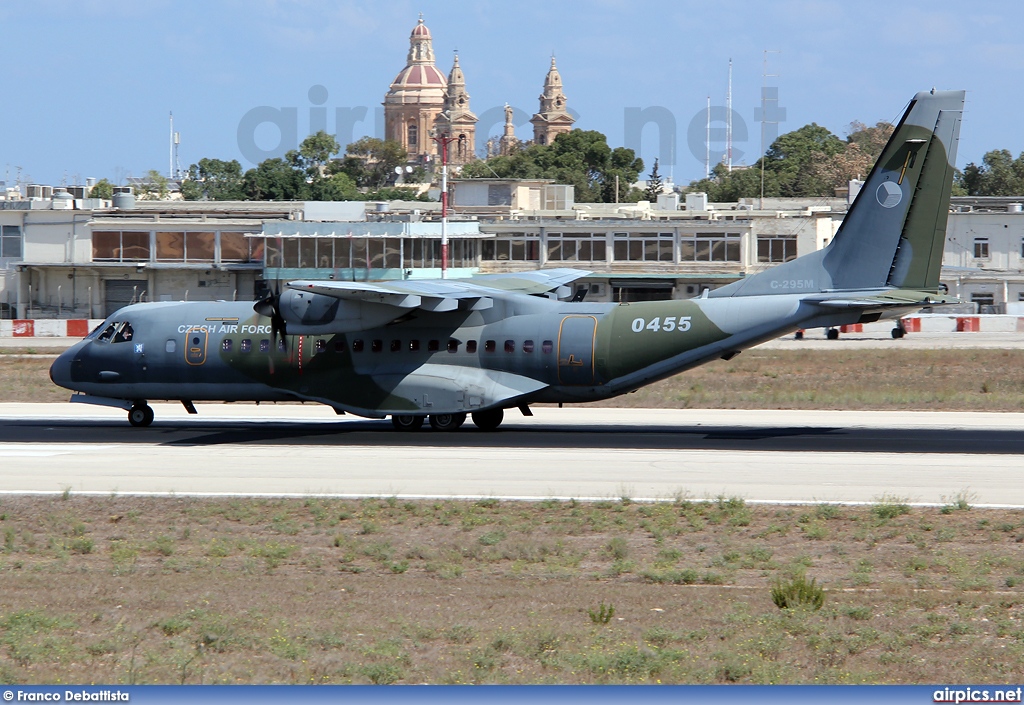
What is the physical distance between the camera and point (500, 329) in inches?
1117

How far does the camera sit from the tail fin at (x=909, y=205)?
86.6ft

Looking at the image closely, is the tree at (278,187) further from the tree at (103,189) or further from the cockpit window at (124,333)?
the cockpit window at (124,333)

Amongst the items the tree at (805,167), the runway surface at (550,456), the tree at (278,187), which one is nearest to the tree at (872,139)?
the tree at (805,167)

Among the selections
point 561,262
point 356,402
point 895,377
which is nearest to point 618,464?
point 356,402

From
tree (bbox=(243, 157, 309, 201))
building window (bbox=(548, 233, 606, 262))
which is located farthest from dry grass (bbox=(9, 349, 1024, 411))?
tree (bbox=(243, 157, 309, 201))

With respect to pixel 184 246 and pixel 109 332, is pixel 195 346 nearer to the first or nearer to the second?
pixel 109 332

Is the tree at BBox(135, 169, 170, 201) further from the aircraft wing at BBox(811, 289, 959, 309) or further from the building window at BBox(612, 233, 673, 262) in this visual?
the aircraft wing at BBox(811, 289, 959, 309)

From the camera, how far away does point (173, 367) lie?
30438mm

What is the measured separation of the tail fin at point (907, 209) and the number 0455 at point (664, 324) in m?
3.46

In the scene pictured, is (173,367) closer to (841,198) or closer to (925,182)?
(925,182)

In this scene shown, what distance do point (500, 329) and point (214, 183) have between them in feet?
484

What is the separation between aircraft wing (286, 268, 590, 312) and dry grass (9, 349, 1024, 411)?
25.9 ft

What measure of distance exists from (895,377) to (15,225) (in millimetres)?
61602

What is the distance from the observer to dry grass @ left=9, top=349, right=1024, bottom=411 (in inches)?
1455
